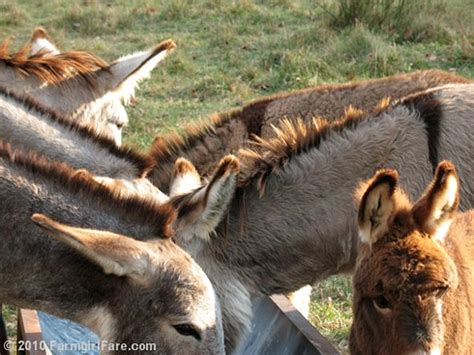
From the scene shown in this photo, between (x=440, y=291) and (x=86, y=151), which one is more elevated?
(x=440, y=291)

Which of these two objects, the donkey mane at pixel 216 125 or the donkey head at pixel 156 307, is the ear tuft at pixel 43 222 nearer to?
the donkey head at pixel 156 307

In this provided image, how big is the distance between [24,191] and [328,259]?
167 centimetres

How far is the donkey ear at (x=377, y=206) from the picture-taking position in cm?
330

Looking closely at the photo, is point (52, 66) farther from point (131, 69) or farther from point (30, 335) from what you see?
point (30, 335)

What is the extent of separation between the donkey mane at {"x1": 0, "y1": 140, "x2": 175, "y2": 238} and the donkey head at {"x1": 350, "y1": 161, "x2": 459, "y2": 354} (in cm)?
75

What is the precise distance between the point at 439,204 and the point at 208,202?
3.44 feet

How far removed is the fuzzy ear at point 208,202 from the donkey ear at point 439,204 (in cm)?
88

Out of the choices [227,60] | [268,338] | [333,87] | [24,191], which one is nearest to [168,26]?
[227,60]

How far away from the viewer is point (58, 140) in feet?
15.9

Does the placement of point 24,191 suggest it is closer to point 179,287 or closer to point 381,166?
point 179,287

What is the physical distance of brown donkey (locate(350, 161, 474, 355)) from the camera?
3076 millimetres

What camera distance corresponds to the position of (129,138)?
8.69 meters

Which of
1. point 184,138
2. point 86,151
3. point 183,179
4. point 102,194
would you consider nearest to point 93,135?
point 86,151

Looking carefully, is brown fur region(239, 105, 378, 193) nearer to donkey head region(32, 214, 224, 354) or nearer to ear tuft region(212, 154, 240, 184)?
ear tuft region(212, 154, 240, 184)
